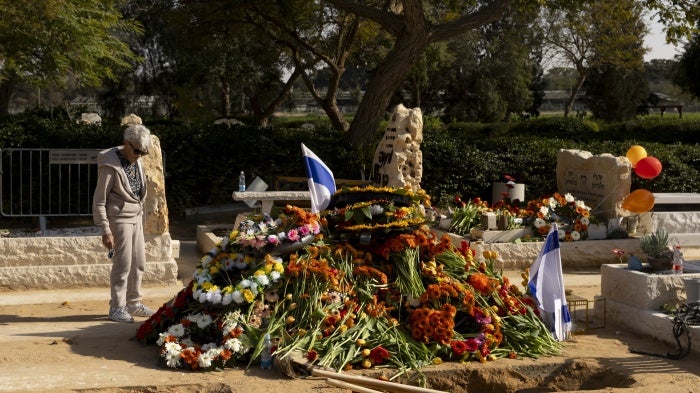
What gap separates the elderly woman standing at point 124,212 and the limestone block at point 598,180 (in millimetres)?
7523

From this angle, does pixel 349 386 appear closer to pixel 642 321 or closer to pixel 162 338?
pixel 162 338

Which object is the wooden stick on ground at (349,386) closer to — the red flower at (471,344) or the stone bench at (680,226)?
the red flower at (471,344)

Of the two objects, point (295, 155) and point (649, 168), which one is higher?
point (649, 168)

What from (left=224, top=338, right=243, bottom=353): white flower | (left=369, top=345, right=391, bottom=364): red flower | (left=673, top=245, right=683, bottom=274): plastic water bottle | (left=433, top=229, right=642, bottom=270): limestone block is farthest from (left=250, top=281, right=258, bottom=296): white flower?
(left=433, top=229, right=642, bottom=270): limestone block

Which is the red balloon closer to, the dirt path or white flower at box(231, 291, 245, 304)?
the dirt path

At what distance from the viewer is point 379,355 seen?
6762 mm

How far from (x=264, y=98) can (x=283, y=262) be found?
88.5 ft

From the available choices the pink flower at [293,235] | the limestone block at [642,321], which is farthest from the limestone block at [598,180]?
the pink flower at [293,235]

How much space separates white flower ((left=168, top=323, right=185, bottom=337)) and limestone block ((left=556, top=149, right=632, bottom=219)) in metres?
7.93

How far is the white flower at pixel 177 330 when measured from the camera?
6992mm

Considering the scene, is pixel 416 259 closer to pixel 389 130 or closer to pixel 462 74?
pixel 389 130

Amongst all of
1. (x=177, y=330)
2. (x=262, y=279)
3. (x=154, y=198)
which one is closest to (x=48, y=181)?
(x=154, y=198)

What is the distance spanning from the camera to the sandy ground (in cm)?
627

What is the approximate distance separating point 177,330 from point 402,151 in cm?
765
